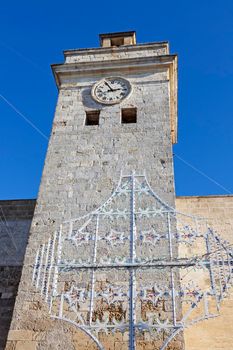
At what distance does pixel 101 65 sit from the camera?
911 centimetres

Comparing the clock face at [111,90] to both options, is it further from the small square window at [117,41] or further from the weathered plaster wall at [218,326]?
the weathered plaster wall at [218,326]

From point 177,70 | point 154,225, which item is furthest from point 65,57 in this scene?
point 154,225

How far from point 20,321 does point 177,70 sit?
718 centimetres

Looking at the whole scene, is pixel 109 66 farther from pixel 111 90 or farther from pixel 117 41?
pixel 117 41

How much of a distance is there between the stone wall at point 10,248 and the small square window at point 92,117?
229 cm

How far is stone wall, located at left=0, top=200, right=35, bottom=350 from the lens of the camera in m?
6.61

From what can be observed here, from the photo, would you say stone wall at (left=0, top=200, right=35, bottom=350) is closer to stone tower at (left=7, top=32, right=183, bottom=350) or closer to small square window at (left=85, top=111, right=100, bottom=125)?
stone tower at (left=7, top=32, right=183, bottom=350)

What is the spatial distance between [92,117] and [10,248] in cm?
348

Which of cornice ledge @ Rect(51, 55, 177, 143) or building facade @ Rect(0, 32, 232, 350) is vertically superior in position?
cornice ledge @ Rect(51, 55, 177, 143)

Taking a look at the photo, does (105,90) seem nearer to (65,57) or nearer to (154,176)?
(65,57)

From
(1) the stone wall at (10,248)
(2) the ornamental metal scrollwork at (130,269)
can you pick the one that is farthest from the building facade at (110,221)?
(1) the stone wall at (10,248)

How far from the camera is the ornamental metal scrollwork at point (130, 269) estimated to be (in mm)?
4195

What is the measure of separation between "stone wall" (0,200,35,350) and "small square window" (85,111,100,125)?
229cm

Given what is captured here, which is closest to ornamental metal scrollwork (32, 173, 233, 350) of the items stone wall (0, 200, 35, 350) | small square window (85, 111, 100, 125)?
stone wall (0, 200, 35, 350)
